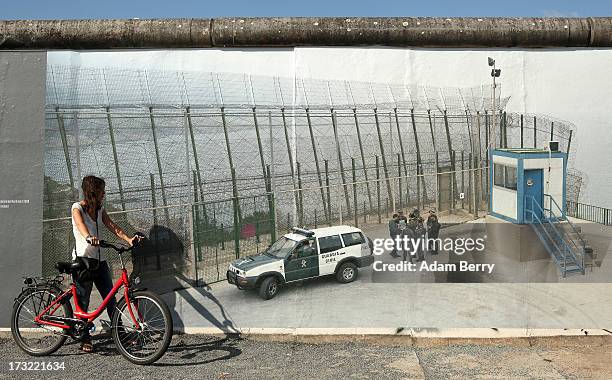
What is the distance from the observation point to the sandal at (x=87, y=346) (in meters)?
6.54

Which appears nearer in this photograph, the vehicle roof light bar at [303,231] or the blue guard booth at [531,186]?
the blue guard booth at [531,186]

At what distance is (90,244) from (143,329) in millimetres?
890

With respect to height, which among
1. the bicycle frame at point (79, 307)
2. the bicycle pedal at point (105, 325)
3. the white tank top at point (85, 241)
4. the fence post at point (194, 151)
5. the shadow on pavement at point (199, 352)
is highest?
the fence post at point (194, 151)

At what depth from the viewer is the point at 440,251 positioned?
6906 mm

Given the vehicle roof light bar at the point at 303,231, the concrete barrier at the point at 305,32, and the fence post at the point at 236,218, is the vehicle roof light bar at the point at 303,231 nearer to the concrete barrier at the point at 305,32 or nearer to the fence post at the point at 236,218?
the fence post at the point at 236,218

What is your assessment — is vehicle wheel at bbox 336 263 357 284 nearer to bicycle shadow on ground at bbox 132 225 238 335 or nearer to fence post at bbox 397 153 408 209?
fence post at bbox 397 153 408 209

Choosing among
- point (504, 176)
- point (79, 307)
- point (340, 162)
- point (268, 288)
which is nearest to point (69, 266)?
point (79, 307)

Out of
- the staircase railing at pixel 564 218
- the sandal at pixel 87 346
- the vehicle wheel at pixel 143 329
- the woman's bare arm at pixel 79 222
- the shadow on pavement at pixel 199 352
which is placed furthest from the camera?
the staircase railing at pixel 564 218

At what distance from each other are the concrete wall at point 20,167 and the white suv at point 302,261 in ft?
6.43

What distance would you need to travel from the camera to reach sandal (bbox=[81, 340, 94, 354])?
21.5 feet

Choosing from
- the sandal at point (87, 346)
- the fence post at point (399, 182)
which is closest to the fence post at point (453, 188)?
the fence post at point (399, 182)

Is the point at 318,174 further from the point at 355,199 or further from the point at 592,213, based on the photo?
the point at 592,213

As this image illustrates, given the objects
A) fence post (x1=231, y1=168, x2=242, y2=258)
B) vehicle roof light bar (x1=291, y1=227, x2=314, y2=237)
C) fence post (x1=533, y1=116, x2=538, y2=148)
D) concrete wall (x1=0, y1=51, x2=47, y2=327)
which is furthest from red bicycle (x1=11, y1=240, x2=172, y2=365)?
fence post (x1=533, y1=116, x2=538, y2=148)

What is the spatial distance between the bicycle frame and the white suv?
41.3 inches
